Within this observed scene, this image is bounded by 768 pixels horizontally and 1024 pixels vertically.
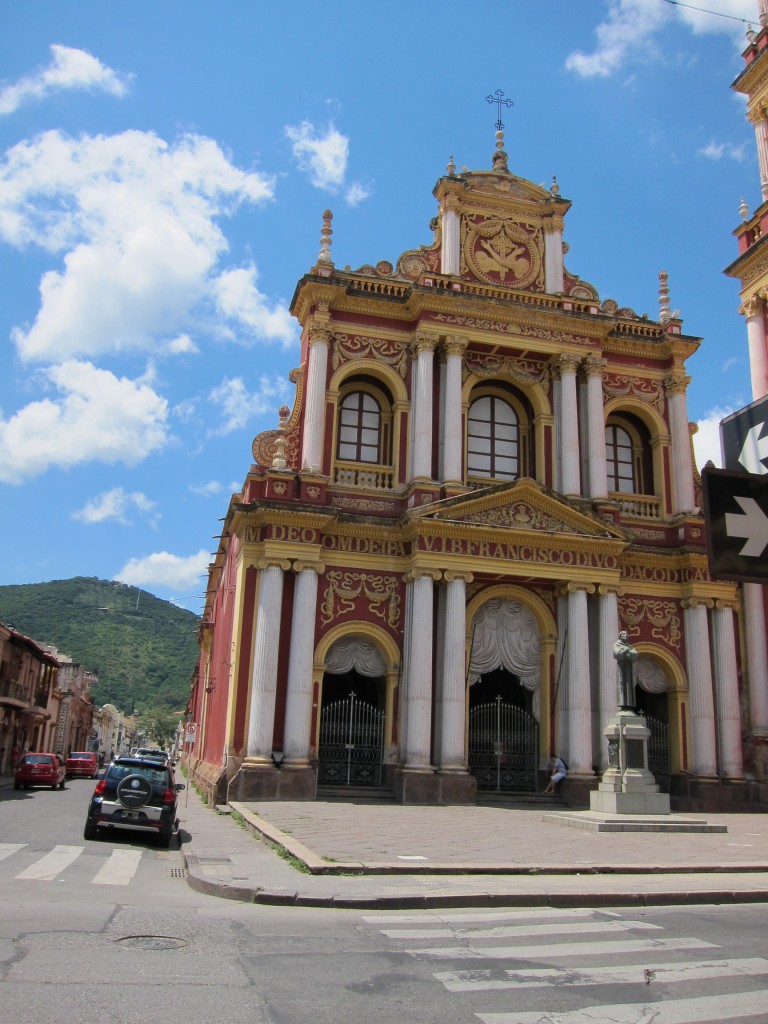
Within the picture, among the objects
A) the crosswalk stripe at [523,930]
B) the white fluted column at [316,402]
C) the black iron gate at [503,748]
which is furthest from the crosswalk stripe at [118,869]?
the white fluted column at [316,402]

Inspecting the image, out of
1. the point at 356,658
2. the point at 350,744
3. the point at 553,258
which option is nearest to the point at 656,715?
the point at 356,658

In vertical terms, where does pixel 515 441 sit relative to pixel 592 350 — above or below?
below

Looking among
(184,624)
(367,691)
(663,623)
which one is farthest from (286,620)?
(184,624)

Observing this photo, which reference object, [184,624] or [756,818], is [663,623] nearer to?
[756,818]

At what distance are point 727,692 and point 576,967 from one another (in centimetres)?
2021

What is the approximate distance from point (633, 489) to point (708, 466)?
2458 cm

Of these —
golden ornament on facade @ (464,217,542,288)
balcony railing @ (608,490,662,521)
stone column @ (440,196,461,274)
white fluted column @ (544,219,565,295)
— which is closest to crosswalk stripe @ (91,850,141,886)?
balcony railing @ (608,490,662,521)

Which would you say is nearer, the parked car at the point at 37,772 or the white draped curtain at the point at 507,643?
the white draped curtain at the point at 507,643

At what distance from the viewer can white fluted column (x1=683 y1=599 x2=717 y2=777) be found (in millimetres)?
24922

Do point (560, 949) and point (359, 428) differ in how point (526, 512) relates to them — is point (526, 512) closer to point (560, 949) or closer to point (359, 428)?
point (359, 428)

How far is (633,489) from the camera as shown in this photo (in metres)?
28.3

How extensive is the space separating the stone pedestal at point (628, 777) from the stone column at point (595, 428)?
7.88 m

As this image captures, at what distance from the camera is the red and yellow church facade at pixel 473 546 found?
2314cm

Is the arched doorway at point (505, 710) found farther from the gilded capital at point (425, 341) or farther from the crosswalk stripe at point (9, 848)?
the crosswalk stripe at point (9, 848)
